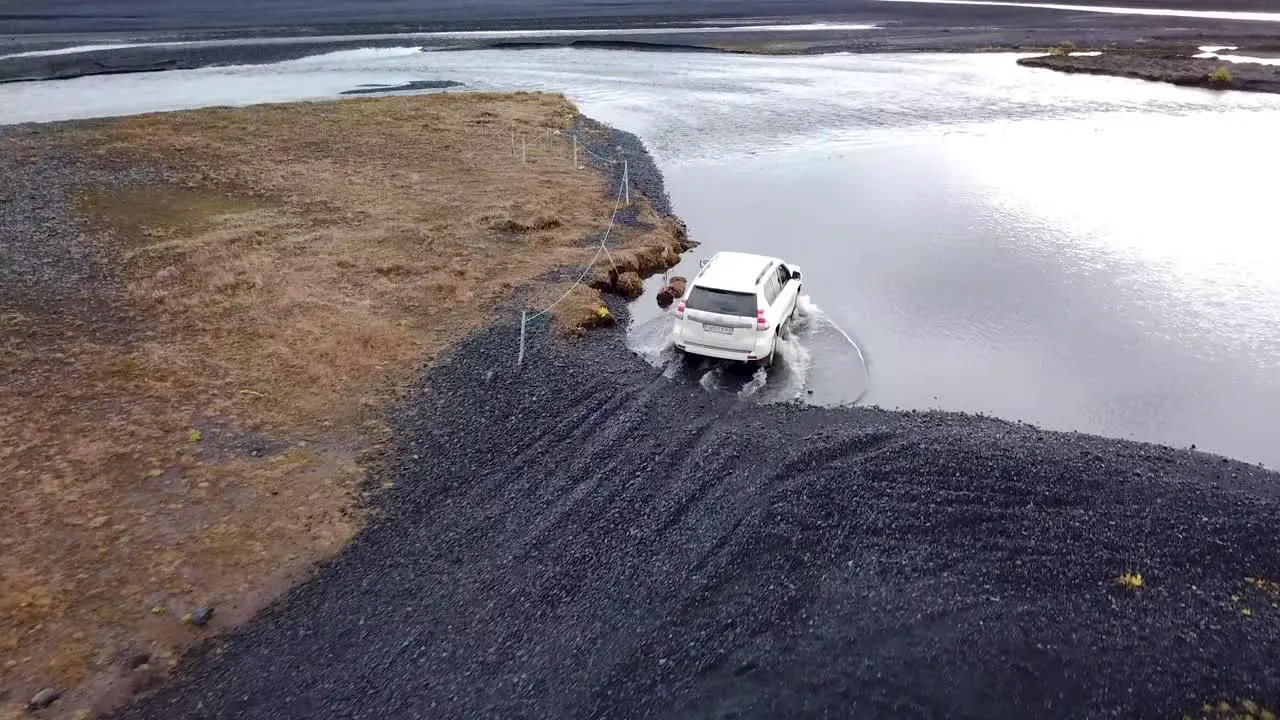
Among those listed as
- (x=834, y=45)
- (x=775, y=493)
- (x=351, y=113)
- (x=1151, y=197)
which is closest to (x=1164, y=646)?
(x=775, y=493)

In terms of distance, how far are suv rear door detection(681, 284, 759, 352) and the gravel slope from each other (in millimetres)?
1792

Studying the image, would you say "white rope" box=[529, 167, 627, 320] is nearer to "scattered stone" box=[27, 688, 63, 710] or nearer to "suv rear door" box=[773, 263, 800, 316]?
"suv rear door" box=[773, 263, 800, 316]

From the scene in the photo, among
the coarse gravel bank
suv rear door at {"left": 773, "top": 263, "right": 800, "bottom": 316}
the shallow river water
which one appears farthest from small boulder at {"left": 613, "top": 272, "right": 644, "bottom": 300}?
the coarse gravel bank

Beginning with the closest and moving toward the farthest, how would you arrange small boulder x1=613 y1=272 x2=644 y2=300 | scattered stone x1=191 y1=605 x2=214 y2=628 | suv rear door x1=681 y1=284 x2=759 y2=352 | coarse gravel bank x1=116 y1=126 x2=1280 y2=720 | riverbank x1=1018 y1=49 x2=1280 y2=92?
coarse gravel bank x1=116 y1=126 x2=1280 y2=720 → scattered stone x1=191 y1=605 x2=214 y2=628 → suv rear door x1=681 y1=284 x2=759 y2=352 → small boulder x1=613 y1=272 x2=644 y2=300 → riverbank x1=1018 y1=49 x2=1280 y2=92

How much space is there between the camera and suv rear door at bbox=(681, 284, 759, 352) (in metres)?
16.1

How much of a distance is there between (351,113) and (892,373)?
113 ft

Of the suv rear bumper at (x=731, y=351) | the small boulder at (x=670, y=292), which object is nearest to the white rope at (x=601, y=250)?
the small boulder at (x=670, y=292)

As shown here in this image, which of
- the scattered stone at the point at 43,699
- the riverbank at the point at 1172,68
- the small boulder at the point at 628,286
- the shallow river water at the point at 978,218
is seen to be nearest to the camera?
the scattered stone at the point at 43,699

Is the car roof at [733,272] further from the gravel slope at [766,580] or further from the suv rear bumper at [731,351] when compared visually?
the gravel slope at [766,580]

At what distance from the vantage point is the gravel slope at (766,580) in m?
9.11

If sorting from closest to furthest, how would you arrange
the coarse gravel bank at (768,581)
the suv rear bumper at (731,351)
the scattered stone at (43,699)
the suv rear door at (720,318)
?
the scattered stone at (43,699)
the coarse gravel bank at (768,581)
the suv rear door at (720,318)
the suv rear bumper at (731,351)

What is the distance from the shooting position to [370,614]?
10.5 m

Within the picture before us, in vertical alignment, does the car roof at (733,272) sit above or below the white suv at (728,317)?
above

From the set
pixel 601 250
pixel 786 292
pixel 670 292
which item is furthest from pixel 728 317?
pixel 601 250
